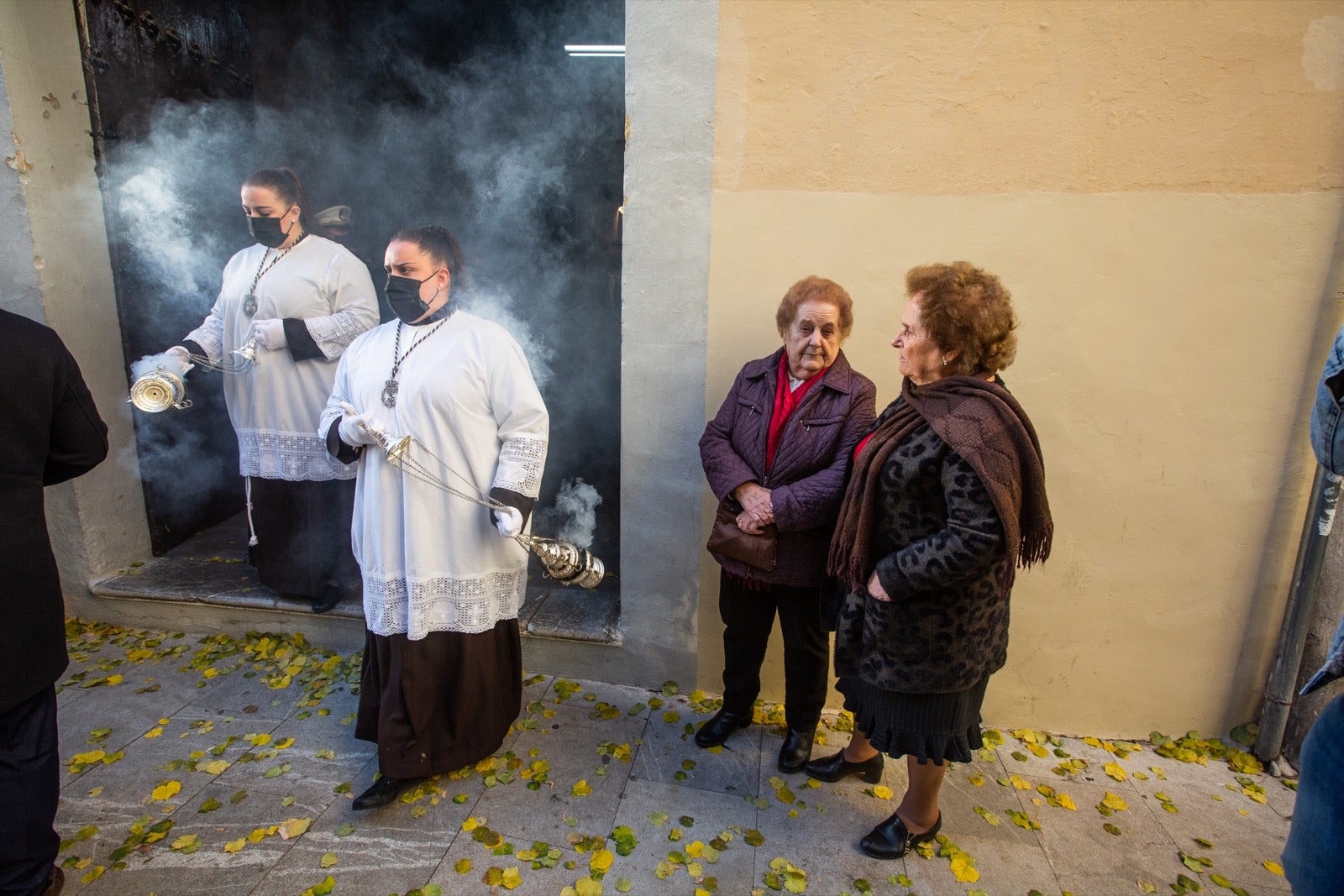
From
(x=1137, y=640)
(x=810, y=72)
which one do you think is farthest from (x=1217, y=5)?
(x=1137, y=640)

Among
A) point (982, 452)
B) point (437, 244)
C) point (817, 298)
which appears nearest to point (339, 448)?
point (437, 244)

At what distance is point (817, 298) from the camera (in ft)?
10.6

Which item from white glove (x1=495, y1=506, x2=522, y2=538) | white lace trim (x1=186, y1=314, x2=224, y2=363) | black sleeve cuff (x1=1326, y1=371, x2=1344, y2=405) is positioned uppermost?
black sleeve cuff (x1=1326, y1=371, x2=1344, y2=405)

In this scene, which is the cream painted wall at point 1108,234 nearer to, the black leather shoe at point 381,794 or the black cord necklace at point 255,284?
the black leather shoe at point 381,794

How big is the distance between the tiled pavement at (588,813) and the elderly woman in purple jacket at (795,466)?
57 cm

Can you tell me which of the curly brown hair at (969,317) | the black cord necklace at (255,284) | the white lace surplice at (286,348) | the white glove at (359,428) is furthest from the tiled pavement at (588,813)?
the black cord necklace at (255,284)

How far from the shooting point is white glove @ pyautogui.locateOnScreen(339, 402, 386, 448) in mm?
2988

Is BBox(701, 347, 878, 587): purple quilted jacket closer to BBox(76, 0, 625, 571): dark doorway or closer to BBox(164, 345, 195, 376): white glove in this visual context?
BBox(76, 0, 625, 571): dark doorway

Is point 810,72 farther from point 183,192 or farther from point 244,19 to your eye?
point 244,19

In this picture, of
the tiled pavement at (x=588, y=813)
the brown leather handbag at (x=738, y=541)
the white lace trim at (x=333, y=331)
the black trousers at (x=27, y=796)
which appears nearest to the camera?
the black trousers at (x=27, y=796)

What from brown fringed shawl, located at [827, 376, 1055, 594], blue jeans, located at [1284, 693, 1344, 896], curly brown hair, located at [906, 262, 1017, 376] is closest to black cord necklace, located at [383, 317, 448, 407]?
brown fringed shawl, located at [827, 376, 1055, 594]

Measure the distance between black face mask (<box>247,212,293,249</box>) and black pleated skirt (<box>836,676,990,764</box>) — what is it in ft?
13.5

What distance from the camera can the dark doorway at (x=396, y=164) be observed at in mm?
5070

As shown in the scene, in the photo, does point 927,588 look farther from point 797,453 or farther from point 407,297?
point 407,297
